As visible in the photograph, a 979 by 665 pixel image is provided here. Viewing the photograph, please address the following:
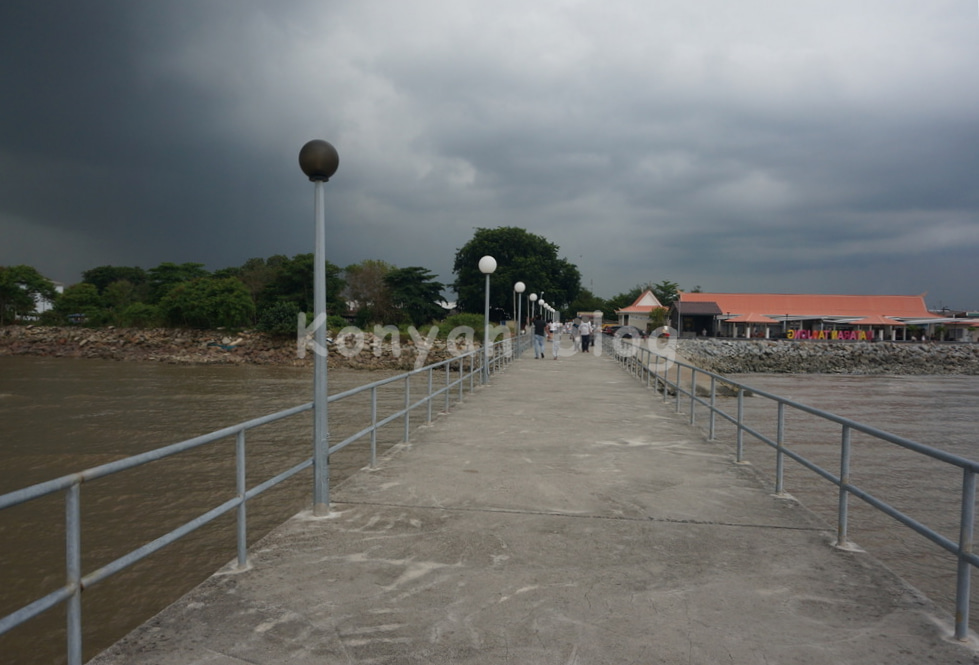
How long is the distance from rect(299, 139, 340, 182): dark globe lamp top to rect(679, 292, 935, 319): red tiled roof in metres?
68.1

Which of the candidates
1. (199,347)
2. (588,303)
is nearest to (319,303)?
(199,347)

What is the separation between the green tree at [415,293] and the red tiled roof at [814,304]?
90.0 ft

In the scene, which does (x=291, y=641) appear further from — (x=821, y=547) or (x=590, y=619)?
(x=821, y=547)

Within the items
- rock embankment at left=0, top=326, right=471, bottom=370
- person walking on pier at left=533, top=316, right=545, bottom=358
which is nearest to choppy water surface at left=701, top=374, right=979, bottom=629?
person walking on pier at left=533, top=316, right=545, bottom=358

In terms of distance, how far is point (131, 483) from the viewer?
10172 millimetres

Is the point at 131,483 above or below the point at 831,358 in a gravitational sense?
below

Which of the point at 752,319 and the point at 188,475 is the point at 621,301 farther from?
the point at 188,475

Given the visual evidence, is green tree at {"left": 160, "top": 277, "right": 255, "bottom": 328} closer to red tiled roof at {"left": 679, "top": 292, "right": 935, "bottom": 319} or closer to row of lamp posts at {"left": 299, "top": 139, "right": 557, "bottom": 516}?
red tiled roof at {"left": 679, "top": 292, "right": 935, "bottom": 319}

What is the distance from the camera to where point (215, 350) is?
142ft

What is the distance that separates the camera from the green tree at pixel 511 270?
201 ft

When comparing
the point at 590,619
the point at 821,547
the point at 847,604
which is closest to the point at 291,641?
the point at 590,619

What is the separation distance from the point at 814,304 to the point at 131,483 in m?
74.3

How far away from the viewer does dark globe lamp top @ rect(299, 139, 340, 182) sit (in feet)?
15.7

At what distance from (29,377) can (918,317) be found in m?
77.1
